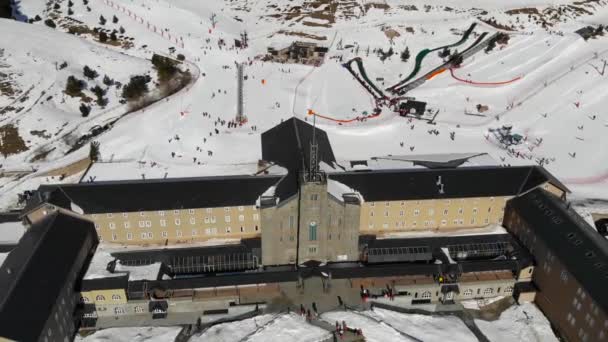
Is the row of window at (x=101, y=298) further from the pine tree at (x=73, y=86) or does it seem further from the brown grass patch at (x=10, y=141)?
the pine tree at (x=73, y=86)

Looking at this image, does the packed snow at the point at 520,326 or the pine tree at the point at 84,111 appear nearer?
the packed snow at the point at 520,326

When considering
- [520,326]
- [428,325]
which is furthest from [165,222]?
[520,326]

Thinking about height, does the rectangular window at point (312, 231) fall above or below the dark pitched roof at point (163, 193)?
below

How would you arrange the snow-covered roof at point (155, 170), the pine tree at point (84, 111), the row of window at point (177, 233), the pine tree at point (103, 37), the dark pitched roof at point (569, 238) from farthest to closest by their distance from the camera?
the pine tree at point (103, 37)
the pine tree at point (84, 111)
the snow-covered roof at point (155, 170)
the row of window at point (177, 233)
the dark pitched roof at point (569, 238)

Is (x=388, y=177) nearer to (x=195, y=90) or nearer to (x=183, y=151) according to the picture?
(x=183, y=151)

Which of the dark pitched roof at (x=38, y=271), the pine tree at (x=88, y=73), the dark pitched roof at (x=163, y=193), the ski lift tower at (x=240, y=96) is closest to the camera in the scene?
the dark pitched roof at (x=38, y=271)

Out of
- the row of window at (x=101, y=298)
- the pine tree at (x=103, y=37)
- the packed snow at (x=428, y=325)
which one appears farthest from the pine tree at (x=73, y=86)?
the packed snow at (x=428, y=325)

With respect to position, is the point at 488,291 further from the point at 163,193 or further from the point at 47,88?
the point at 47,88

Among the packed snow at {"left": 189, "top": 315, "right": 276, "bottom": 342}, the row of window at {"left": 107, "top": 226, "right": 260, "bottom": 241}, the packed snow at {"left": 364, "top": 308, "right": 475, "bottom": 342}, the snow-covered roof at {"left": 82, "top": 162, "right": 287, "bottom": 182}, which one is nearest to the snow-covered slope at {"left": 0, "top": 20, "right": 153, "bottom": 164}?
the snow-covered roof at {"left": 82, "top": 162, "right": 287, "bottom": 182}
